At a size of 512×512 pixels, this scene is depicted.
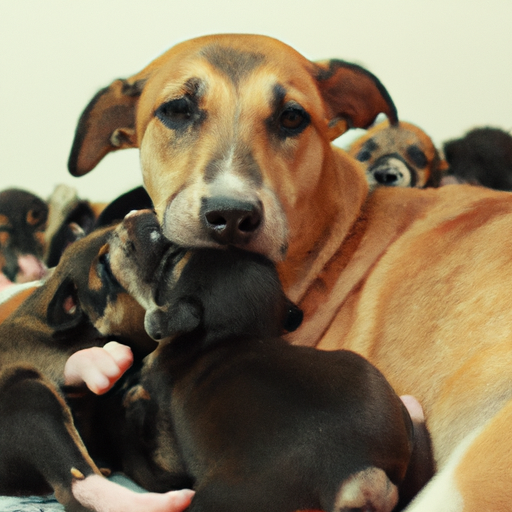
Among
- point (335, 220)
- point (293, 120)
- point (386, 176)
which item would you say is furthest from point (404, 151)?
point (293, 120)

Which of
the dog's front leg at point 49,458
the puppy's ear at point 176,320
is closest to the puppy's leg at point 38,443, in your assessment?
the dog's front leg at point 49,458

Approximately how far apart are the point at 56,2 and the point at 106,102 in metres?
1.02

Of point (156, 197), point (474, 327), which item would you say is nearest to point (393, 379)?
point (474, 327)

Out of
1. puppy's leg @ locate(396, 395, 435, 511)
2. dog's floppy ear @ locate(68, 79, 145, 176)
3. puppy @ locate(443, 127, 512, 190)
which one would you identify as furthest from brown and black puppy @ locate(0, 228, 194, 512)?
puppy @ locate(443, 127, 512, 190)

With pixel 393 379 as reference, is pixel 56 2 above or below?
above

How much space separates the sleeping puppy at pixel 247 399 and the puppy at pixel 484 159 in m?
1.53

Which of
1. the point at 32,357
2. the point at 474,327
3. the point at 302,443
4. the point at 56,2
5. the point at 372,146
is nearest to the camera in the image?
the point at 302,443

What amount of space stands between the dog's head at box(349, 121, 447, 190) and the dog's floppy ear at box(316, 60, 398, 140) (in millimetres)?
798

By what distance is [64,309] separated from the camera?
131 cm

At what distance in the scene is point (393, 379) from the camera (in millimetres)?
1180

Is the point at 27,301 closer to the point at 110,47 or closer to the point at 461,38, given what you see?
the point at 110,47

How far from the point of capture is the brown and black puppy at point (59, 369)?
1.01m

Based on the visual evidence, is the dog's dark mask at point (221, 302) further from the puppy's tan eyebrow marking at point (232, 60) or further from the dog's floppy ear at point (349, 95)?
the dog's floppy ear at point (349, 95)

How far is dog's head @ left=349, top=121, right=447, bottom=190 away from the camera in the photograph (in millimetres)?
2404
